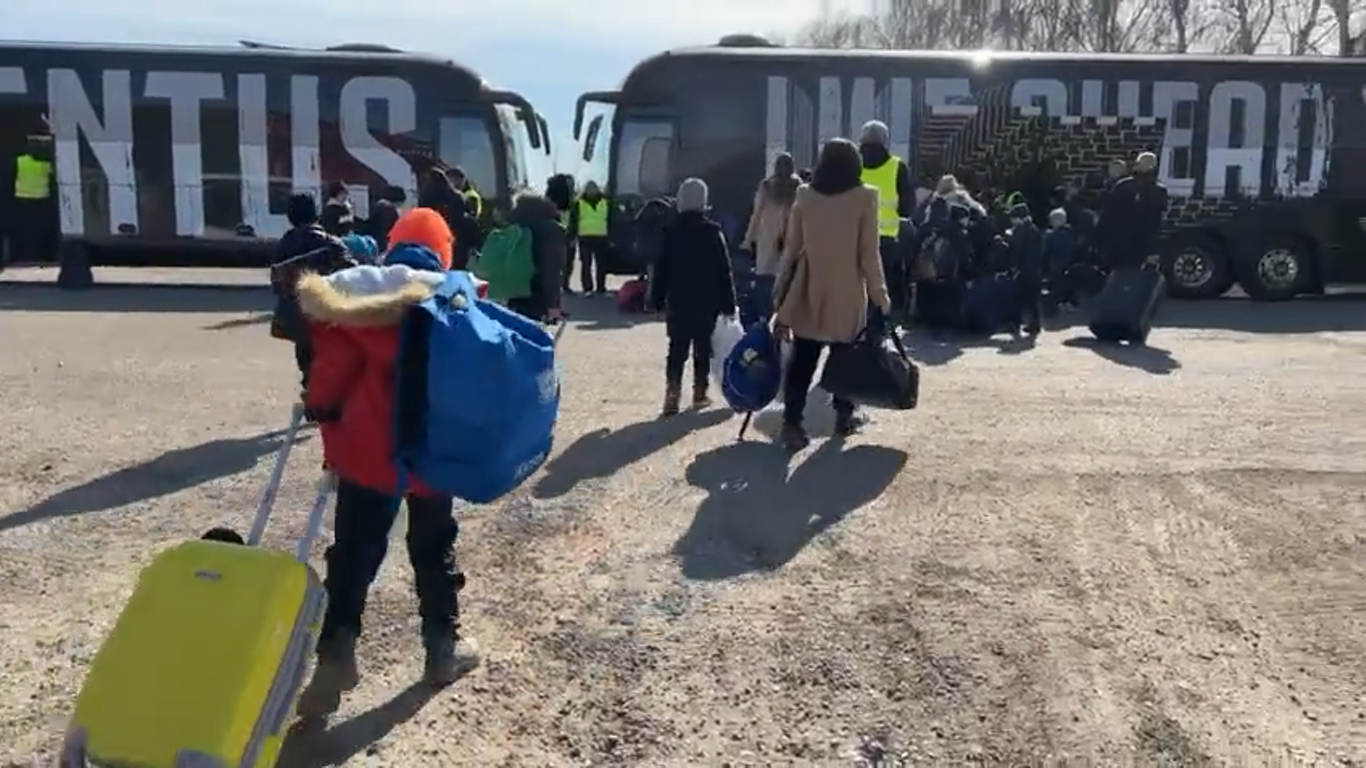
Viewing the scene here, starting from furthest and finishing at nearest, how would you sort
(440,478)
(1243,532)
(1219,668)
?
(1243,532)
(1219,668)
(440,478)

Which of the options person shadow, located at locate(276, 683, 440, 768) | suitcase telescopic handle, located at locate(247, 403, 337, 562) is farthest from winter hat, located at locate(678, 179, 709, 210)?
person shadow, located at locate(276, 683, 440, 768)

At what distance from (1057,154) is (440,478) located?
1524 centimetres

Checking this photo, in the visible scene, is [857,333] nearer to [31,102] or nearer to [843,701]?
[843,701]

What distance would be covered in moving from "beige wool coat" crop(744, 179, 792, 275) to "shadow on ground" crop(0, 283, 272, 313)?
7.85 m

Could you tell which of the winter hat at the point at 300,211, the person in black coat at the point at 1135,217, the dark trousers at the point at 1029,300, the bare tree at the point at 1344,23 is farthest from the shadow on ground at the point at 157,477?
the bare tree at the point at 1344,23

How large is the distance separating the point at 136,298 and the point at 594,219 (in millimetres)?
5964

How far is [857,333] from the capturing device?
7238 millimetres

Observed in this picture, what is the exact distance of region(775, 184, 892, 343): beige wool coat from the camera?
A: 7051 mm

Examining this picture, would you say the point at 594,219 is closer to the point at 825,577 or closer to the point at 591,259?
the point at 591,259

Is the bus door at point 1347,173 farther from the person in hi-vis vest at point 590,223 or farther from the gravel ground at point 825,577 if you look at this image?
the person in hi-vis vest at point 590,223

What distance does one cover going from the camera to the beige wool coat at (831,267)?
705 cm

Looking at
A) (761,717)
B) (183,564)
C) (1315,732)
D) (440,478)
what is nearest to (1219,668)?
(1315,732)

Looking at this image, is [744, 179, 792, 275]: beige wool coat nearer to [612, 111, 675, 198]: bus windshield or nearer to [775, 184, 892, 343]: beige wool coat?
[775, 184, 892, 343]: beige wool coat

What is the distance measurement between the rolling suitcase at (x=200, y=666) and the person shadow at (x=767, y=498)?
219cm
